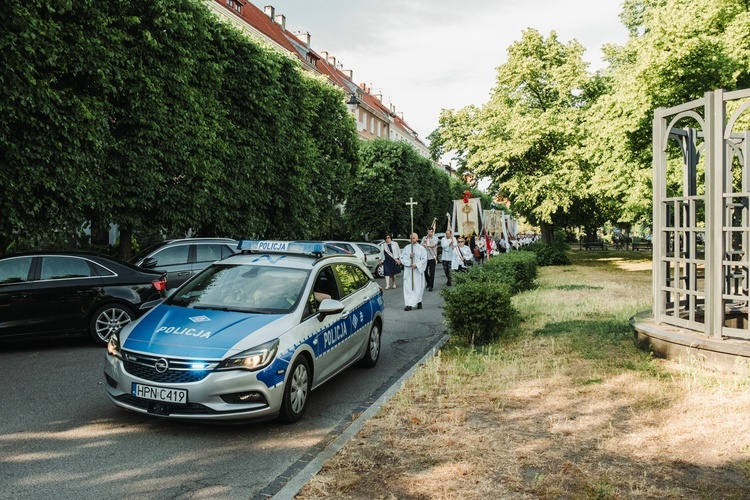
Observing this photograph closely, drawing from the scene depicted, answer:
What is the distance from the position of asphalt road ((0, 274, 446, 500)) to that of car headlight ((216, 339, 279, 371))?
25.7 inches

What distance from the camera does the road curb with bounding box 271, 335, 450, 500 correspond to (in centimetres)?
412

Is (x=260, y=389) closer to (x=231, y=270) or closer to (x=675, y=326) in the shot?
(x=231, y=270)

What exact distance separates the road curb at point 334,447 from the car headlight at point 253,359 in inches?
35.9

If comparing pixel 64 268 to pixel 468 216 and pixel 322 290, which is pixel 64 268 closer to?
pixel 322 290

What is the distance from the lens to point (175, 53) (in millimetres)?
16625

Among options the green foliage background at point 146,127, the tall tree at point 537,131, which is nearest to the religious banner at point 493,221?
the tall tree at point 537,131

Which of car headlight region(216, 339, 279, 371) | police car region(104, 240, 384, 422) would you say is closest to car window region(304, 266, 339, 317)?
police car region(104, 240, 384, 422)

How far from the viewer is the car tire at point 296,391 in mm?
5609

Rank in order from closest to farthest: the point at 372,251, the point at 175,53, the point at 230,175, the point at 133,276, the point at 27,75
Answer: the point at 133,276 → the point at 27,75 → the point at 175,53 → the point at 230,175 → the point at 372,251

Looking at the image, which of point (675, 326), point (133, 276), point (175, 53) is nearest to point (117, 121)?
point (175, 53)

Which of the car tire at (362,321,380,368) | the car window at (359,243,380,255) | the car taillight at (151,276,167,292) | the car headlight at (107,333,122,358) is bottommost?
the car tire at (362,321,380,368)

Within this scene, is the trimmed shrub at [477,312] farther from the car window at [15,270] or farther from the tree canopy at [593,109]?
the tree canopy at [593,109]

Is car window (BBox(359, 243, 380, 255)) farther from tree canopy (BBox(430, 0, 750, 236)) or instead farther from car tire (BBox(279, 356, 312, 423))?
car tire (BBox(279, 356, 312, 423))

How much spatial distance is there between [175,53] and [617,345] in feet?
44.5
